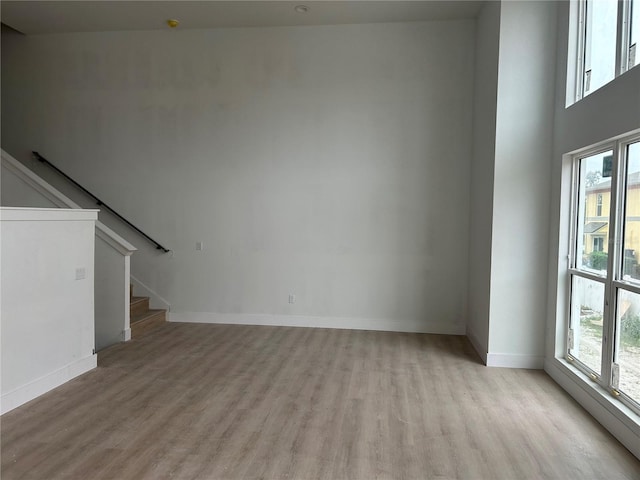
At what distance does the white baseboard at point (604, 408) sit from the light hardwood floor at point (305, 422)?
0.22 feet

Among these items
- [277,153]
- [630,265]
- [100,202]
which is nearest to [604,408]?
[630,265]

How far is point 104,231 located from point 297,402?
3.12 metres

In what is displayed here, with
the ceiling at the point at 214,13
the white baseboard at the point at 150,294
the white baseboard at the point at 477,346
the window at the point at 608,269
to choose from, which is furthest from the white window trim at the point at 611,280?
the white baseboard at the point at 150,294

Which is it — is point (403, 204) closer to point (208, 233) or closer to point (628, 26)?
point (208, 233)

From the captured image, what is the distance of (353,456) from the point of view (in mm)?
2676

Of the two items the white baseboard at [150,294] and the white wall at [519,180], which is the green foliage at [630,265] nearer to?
the white wall at [519,180]

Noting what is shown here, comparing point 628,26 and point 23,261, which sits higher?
point 628,26

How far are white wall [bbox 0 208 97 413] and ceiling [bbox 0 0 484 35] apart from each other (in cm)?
286

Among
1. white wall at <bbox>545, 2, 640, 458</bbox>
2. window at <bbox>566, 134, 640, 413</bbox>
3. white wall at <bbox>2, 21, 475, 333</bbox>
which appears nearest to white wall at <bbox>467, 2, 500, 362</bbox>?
white wall at <bbox>2, 21, 475, 333</bbox>

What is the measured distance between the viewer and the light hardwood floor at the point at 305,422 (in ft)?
8.38

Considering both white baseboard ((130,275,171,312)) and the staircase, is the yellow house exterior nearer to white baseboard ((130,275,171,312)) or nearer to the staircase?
the staircase

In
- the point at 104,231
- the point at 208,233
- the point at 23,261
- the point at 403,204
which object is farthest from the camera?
the point at 208,233

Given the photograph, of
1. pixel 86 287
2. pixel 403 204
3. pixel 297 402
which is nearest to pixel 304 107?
pixel 403 204

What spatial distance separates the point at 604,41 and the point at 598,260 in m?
1.63
